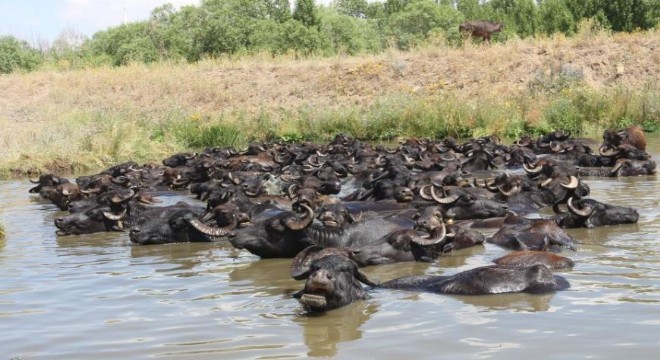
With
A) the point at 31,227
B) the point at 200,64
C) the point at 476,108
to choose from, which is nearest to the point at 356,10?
the point at 200,64

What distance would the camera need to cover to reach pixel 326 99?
124ft

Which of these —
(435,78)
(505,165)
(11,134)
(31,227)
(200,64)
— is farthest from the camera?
(200,64)

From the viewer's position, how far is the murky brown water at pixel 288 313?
5.77 meters

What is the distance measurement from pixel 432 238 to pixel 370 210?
118 inches

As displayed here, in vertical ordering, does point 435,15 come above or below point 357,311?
above

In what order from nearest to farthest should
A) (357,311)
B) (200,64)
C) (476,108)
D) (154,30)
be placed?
(357,311), (476,108), (200,64), (154,30)

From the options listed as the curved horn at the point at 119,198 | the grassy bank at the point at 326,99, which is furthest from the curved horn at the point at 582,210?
the grassy bank at the point at 326,99

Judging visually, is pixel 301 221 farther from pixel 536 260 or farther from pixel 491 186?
pixel 491 186

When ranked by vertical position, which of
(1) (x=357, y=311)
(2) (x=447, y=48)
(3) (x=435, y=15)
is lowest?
(1) (x=357, y=311)

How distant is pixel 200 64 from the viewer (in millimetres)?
44344

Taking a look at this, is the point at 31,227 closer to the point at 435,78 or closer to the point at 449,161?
the point at 449,161

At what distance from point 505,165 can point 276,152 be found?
5.50 m

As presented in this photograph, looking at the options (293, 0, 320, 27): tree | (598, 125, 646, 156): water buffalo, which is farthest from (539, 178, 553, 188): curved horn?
(293, 0, 320, 27): tree

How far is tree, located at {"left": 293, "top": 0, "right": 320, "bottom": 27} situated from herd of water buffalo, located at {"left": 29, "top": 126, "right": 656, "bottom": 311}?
41232mm
